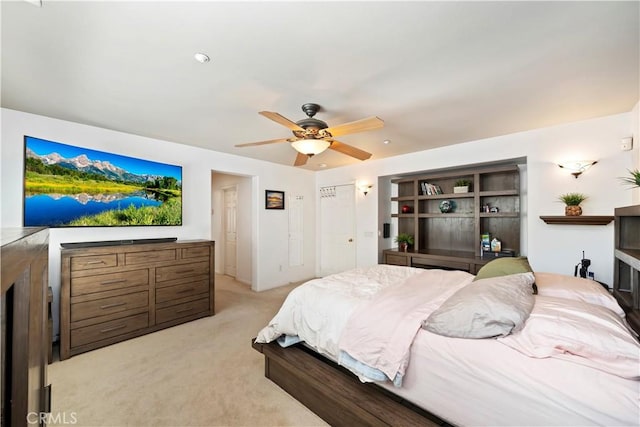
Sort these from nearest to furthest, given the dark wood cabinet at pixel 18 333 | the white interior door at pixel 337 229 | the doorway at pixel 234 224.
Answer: the dark wood cabinet at pixel 18 333
the doorway at pixel 234 224
the white interior door at pixel 337 229

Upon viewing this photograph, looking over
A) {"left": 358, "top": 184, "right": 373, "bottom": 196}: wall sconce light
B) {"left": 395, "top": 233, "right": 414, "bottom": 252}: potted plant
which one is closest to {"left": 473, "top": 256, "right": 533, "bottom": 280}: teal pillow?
{"left": 395, "top": 233, "right": 414, "bottom": 252}: potted plant

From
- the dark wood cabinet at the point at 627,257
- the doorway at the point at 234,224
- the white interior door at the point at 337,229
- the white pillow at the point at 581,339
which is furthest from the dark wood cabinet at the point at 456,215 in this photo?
the doorway at the point at 234,224

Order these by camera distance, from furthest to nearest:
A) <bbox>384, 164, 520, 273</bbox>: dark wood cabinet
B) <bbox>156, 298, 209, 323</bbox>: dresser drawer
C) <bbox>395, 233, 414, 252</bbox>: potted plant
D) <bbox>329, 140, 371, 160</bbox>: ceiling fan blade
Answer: <bbox>395, 233, 414, 252</bbox>: potted plant → <bbox>384, 164, 520, 273</bbox>: dark wood cabinet → <bbox>156, 298, 209, 323</bbox>: dresser drawer → <bbox>329, 140, 371, 160</bbox>: ceiling fan blade

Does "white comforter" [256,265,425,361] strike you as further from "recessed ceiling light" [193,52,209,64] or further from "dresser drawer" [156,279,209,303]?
"recessed ceiling light" [193,52,209,64]

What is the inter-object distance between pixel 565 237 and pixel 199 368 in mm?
4245

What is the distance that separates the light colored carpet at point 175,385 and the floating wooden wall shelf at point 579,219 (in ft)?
10.7

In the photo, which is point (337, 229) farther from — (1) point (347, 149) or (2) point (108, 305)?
(2) point (108, 305)

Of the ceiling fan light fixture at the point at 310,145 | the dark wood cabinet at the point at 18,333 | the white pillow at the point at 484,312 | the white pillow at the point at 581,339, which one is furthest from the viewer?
the ceiling fan light fixture at the point at 310,145

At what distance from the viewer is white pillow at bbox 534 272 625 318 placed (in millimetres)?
1604

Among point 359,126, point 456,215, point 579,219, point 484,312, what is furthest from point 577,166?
point 484,312

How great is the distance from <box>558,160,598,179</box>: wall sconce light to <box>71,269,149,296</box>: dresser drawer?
5039mm

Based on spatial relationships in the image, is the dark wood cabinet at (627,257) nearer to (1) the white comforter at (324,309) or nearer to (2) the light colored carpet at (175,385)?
(1) the white comforter at (324,309)

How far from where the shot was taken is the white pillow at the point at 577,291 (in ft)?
5.26

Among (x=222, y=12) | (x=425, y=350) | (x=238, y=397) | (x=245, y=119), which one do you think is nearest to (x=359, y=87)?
(x=222, y=12)
